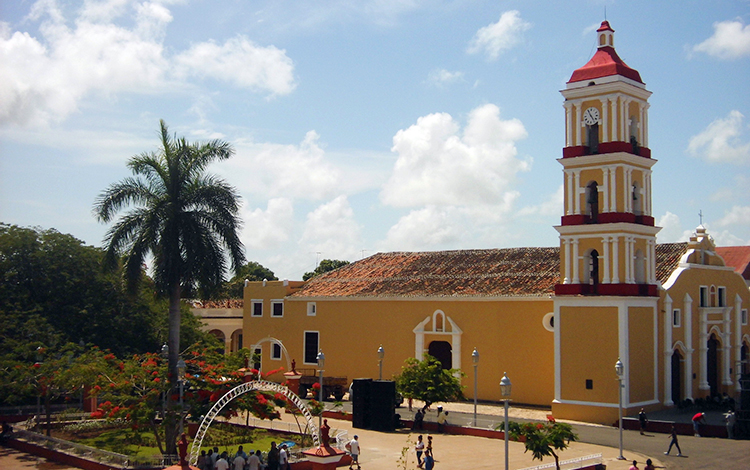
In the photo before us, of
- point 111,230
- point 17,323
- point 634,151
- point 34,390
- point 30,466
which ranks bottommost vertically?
point 30,466

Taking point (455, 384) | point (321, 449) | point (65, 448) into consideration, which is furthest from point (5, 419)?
point (455, 384)

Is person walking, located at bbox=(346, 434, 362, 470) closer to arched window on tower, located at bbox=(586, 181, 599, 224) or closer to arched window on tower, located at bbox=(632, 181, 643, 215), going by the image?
arched window on tower, located at bbox=(586, 181, 599, 224)

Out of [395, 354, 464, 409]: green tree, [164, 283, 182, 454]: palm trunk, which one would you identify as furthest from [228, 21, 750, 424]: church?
[164, 283, 182, 454]: palm trunk

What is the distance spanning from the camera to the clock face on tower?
96.6 ft

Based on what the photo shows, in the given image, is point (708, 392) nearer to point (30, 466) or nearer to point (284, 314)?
point (284, 314)

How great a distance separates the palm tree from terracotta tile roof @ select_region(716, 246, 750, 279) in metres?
38.3

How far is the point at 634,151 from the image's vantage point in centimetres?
2972

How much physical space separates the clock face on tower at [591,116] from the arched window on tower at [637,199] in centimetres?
289

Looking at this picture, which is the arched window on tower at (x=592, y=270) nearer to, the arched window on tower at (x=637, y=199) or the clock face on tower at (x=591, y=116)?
the arched window on tower at (x=637, y=199)

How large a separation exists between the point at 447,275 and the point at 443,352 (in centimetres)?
396

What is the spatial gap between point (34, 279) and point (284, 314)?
13555 millimetres

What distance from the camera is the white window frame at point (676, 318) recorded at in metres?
30.9

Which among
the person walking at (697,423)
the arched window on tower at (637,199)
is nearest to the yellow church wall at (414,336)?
the arched window on tower at (637,199)

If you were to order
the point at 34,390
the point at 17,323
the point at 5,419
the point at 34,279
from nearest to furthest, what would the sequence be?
the point at 34,390, the point at 5,419, the point at 17,323, the point at 34,279
